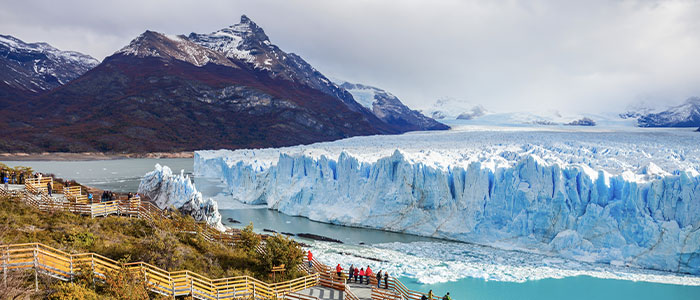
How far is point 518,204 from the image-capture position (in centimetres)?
1992

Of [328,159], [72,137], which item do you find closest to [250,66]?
[72,137]

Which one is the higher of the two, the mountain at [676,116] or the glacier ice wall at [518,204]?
the mountain at [676,116]

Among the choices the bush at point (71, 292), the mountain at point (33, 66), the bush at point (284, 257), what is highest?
the mountain at point (33, 66)

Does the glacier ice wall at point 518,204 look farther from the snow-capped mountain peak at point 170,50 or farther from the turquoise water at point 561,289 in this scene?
the snow-capped mountain peak at point 170,50

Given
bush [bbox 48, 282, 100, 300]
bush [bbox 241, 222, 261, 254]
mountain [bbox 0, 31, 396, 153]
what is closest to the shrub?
bush [bbox 241, 222, 261, 254]

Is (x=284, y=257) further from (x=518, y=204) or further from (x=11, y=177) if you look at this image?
(x=518, y=204)

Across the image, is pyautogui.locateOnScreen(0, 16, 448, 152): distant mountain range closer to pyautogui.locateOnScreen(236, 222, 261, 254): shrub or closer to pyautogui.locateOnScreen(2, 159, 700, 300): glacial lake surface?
pyautogui.locateOnScreen(2, 159, 700, 300): glacial lake surface

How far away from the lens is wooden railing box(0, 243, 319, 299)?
7855mm

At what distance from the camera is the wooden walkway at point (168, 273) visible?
316 inches

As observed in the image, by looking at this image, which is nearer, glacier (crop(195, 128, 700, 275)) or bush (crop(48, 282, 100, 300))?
bush (crop(48, 282, 100, 300))

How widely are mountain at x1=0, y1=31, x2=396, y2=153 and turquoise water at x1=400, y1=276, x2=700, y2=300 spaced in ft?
222

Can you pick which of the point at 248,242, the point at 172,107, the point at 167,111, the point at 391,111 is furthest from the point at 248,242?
the point at 391,111

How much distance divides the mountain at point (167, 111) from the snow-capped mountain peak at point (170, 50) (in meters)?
0.27

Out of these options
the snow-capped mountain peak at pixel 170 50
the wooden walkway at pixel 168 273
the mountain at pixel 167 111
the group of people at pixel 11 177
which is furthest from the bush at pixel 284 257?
the snow-capped mountain peak at pixel 170 50
